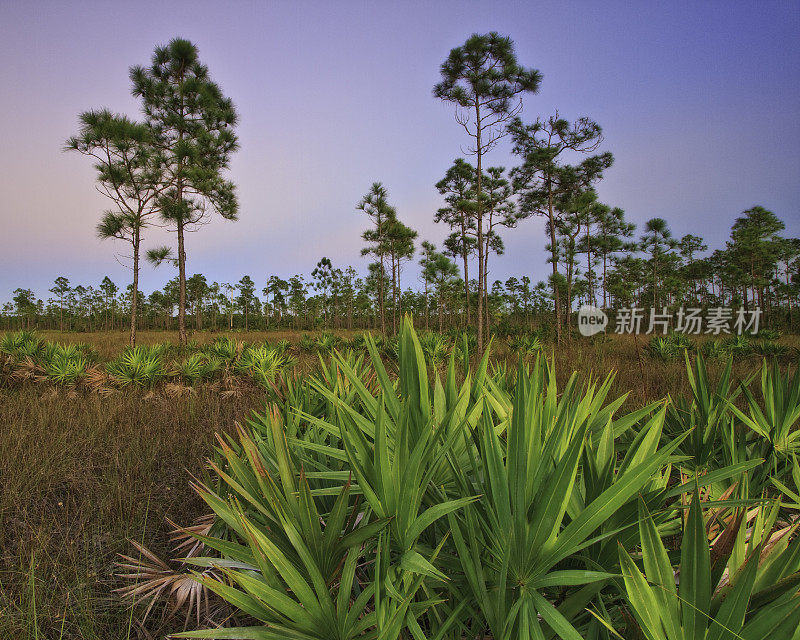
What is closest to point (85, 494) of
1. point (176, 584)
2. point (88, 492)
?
point (88, 492)

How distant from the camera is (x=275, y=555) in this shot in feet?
2.48

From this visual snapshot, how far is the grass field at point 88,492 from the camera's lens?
1.72 meters

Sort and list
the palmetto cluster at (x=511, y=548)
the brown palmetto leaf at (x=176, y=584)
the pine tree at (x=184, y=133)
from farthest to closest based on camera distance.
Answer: the pine tree at (x=184, y=133) → the brown palmetto leaf at (x=176, y=584) → the palmetto cluster at (x=511, y=548)

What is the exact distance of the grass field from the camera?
1.72m

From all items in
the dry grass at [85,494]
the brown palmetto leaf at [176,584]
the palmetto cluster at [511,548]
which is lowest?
the dry grass at [85,494]

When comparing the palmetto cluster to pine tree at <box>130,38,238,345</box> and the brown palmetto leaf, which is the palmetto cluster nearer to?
the brown palmetto leaf

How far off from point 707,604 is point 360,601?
0.64 metres

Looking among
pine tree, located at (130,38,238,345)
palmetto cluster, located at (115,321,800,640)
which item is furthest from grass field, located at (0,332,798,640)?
pine tree, located at (130,38,238,345)

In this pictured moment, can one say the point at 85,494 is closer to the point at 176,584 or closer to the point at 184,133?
the point at 176,584

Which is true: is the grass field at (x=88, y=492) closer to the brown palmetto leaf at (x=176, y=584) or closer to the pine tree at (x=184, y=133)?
the brown palmetto leaf at (x=176, y=584)

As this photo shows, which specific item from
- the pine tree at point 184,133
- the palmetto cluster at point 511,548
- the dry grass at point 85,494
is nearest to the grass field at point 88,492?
the dry grass at point 85,494

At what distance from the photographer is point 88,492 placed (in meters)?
2.80

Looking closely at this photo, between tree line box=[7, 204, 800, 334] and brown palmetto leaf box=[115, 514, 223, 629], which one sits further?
tree line box=[7, 204, 800, 334]

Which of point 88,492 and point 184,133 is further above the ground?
point 184,133
